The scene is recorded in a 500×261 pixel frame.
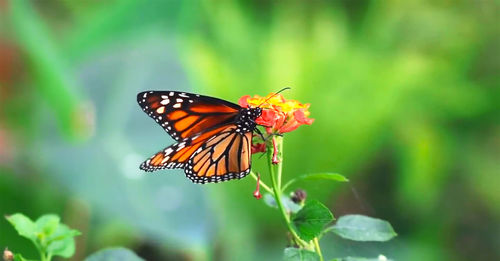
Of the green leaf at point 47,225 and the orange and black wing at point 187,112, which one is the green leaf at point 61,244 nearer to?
the green leaf at point 47,225

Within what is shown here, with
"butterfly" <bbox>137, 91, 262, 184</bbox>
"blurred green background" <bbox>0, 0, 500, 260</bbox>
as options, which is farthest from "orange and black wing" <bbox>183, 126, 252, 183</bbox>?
"blurred green background" <bbox>0, 0, 500, 260</bbox>

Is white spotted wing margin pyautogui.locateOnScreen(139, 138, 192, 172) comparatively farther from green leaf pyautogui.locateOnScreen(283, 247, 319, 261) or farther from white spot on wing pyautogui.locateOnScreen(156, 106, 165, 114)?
green leaf pyautogui.locateOnScreen(283, 247, 319, 261)

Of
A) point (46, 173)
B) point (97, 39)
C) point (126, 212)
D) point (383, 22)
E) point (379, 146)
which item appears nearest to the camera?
point (126, 212)

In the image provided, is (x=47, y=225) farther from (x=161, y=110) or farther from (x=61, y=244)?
(x=161, y=110)

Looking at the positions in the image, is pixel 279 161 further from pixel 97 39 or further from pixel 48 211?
pixel 97 39

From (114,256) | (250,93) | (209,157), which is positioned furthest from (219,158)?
(250,93)

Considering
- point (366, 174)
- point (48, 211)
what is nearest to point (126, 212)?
point (48, 211)
